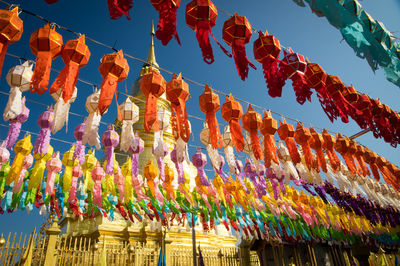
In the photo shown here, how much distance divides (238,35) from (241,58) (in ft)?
1.47

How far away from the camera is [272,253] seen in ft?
50.4

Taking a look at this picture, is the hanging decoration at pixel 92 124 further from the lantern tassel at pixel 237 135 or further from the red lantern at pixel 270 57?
the red lantern at pixel 270 57

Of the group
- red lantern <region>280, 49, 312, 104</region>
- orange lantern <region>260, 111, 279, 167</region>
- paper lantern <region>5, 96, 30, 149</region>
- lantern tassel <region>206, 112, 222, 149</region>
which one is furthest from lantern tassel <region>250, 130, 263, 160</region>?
paper lantern <region>5, 96, 30, 149</region>

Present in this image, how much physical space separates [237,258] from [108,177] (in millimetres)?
8771

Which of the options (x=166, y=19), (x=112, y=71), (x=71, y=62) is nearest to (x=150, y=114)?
(x=112, y=71)

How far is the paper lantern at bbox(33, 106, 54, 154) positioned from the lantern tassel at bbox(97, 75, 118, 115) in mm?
1959

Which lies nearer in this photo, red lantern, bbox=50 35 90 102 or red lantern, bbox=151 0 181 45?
red lantern, bbox=151 0 181 45

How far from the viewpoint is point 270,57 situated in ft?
14.8

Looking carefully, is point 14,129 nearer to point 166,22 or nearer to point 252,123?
point 166,22

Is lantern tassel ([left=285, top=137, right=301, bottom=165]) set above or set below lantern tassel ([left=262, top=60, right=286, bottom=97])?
below

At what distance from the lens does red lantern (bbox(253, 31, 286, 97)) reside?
Answer: 4493 millimetres

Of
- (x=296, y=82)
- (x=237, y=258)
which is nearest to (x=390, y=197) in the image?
(x=237, y=258)

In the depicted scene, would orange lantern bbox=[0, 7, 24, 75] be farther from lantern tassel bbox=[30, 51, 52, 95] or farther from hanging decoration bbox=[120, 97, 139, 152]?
hanging decoration bbox=[120, 97, 139, 152]

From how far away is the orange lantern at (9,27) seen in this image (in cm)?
326
